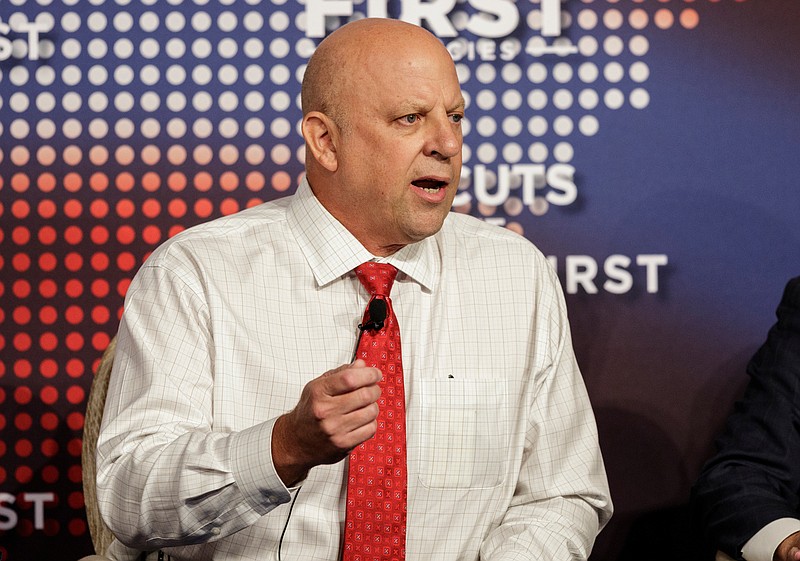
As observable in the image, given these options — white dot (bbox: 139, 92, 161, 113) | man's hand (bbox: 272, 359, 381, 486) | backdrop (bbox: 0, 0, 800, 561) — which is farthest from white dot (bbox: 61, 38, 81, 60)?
man's hand (bbox: 272, 359, 381, 486)

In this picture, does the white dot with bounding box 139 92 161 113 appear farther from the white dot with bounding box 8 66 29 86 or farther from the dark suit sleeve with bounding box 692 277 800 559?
the dark suit sleeve with bounding box 692 277 800 559

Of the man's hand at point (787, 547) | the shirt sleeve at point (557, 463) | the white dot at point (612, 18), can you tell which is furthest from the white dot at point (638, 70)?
the man's hand at point (787, 547)

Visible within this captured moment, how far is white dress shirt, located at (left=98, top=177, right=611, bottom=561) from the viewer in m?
1.91

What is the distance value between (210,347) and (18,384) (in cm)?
107

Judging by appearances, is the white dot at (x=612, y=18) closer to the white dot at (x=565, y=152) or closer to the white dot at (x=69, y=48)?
the white dot at (x=565, y=152)

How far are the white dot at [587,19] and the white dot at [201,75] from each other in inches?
40.4

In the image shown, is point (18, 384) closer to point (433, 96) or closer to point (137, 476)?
point (137, 476)

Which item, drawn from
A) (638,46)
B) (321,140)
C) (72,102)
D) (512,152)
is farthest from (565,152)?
(72,102)

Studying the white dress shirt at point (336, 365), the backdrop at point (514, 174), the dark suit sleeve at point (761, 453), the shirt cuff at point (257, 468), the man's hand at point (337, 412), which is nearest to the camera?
the man's hand at point (337, 412)

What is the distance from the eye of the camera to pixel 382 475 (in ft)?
6.45

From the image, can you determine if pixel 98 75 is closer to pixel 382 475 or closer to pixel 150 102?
pixel 150 102

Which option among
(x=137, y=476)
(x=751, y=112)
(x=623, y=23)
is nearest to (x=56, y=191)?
(x=137, y=476)

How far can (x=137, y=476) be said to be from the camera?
1.80 m

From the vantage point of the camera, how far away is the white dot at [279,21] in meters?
2.79
